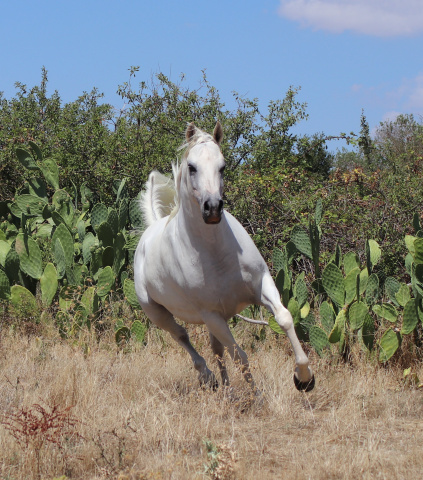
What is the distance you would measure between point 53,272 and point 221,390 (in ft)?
11.4

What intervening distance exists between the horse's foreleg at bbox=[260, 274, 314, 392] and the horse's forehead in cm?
100

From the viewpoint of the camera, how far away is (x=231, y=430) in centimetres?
469

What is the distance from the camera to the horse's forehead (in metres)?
4.88

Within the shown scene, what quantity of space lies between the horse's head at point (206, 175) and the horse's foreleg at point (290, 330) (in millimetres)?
829

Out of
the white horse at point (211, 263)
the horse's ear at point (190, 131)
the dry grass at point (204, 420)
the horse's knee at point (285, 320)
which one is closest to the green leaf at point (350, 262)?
the dry grass at point (204, 420)

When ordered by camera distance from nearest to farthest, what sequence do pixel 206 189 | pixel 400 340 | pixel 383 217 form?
1. pixel 206 189
2. pixel 400 340
3. pixel 383 217

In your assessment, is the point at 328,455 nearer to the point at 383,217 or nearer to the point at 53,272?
the point at 383,217

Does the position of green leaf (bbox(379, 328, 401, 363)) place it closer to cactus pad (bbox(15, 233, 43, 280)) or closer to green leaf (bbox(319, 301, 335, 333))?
green leaf (bbox(319, 301, 335, 333))

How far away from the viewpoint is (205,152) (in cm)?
491

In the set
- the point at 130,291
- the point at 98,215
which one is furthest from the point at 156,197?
the point at 98,215

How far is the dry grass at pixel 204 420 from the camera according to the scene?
392 centimetres

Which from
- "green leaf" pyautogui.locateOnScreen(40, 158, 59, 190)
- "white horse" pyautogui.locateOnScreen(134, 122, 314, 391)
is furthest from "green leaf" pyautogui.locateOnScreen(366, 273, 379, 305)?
"green leaf" pyautogui.locateOnScreen(40, 158, 59, 190)

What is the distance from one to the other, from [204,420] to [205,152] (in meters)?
1.86

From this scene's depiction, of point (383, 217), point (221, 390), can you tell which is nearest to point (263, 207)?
point (383, 217)
